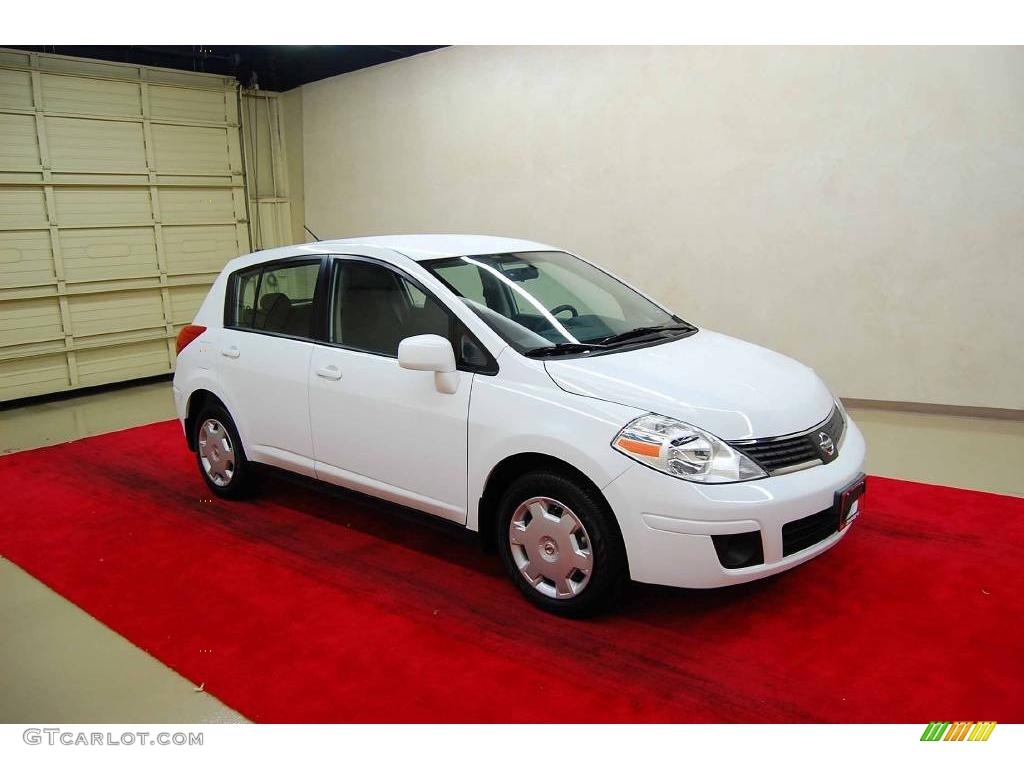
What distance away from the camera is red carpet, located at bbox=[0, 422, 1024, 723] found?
2.37 meters

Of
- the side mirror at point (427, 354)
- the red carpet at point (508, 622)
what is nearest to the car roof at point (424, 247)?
the side mirror at point (427, 354)

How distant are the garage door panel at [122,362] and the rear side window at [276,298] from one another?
4009 mm

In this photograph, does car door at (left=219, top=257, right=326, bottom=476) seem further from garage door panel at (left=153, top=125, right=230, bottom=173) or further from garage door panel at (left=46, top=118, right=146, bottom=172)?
garage door panel at (left=153, top=125, right=230, bottom=173)

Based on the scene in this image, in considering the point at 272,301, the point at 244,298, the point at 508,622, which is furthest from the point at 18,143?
the point at 508,622

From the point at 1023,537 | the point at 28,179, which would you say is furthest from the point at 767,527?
the point at 28,179

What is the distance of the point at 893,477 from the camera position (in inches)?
171

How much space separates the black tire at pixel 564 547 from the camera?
104 inches

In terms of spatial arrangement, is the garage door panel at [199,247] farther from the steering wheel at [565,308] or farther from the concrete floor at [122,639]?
the steering wheel at [565,308]

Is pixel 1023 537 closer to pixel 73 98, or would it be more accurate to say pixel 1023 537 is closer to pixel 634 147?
pixel 634 147

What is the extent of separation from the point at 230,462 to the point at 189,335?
753 millimetres

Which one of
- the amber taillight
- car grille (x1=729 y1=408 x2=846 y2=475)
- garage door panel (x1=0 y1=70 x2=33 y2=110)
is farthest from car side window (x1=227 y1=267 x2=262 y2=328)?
garage door panel (x1=0 y1=70 x2=33 y2=110)

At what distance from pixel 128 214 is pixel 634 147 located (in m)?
4.78

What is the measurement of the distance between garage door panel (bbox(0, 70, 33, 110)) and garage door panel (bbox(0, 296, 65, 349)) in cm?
163

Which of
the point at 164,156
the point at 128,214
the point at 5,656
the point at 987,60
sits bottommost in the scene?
the point at 5,656
